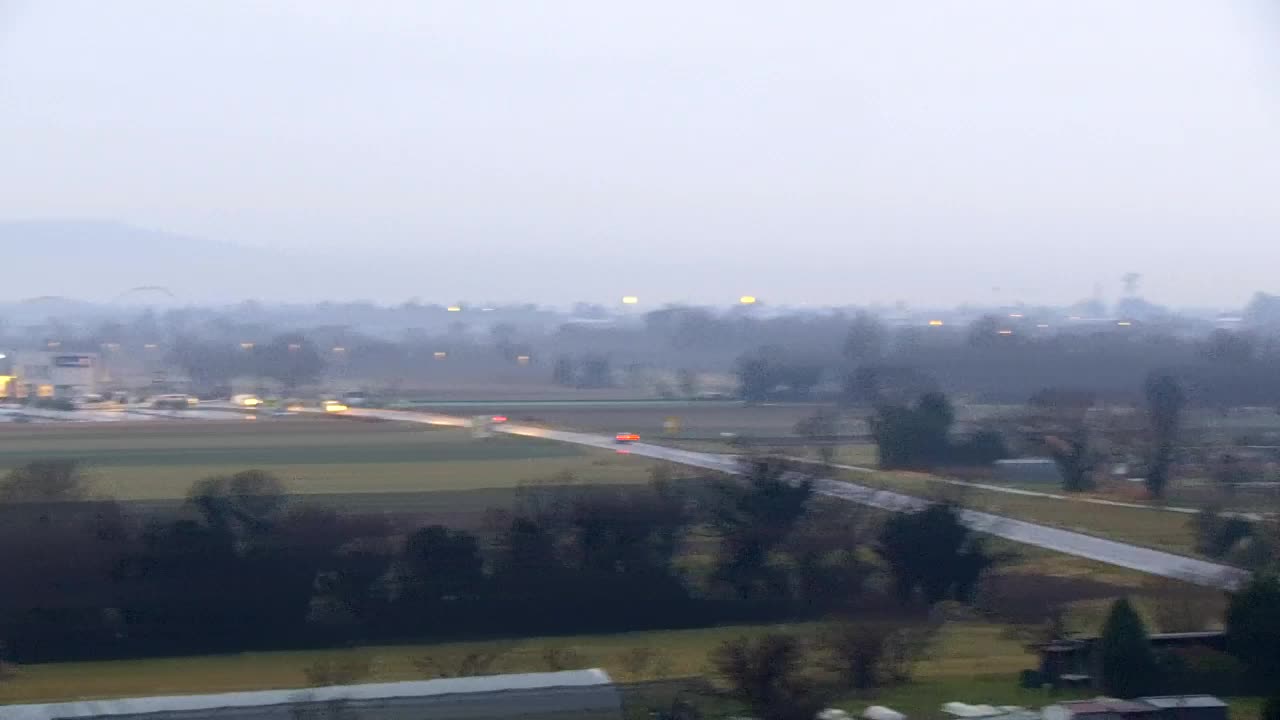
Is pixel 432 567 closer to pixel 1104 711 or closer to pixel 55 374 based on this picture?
pixel 1104 711

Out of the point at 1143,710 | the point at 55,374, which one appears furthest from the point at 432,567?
the point at 55,374

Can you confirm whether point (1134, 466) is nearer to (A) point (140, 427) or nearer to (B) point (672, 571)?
(B) point (672, 571)

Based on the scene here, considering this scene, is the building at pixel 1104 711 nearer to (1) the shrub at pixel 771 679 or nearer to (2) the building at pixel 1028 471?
(1) the shrub at pixel 771 679

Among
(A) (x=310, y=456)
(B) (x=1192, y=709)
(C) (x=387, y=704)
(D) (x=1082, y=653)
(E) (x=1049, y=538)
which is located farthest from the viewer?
(A) (x=310, y=456)

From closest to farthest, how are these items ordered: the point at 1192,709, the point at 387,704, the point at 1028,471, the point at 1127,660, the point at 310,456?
the point at 387,704 < the point at 1192,709 < the point at 1127,660 < the point at 1028,471 < the point at 310,456

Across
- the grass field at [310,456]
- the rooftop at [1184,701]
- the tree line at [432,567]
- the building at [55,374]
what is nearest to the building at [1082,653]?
the rooftop at [1184,701]
